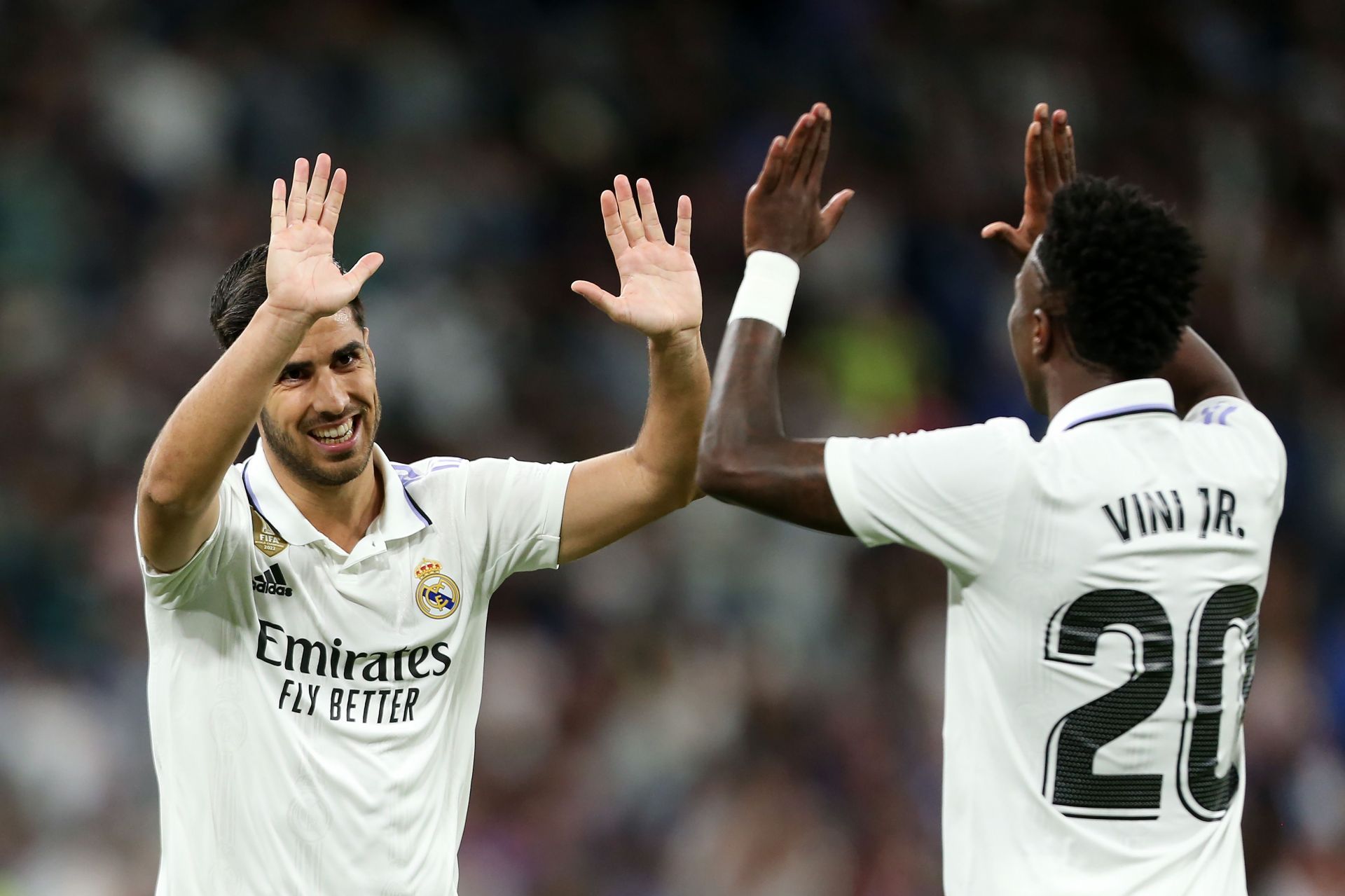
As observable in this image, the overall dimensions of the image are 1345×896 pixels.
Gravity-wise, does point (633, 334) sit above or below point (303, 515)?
above

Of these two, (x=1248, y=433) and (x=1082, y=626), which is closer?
(x=1082, y=626)

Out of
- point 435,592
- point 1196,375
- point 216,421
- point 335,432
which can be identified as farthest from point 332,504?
point 1196,375

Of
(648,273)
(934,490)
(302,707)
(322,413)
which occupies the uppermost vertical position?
(648,273)

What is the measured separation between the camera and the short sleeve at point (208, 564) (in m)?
3.51

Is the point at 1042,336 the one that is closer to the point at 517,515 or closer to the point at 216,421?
the point at 517,515

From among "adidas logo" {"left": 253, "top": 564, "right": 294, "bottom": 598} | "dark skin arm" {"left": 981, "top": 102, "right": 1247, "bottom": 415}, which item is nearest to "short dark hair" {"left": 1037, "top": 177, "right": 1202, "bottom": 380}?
"dark skin arm" {"left": 981, "top": 102, "right": 1247, "bottom": 415}

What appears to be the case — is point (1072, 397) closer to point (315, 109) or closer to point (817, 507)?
point (817, 507)

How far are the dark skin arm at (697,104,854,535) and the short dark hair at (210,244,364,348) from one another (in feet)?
3.38

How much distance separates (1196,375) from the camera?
3.69m

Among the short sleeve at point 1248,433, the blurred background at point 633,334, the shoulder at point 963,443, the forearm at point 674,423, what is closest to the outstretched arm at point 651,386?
the forearm at point 674,423

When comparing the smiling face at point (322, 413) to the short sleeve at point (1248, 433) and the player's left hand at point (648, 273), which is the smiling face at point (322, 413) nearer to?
the player's left hand at point (648, 273)

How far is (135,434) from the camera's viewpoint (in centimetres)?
842

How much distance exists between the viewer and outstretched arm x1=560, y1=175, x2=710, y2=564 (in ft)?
12.7

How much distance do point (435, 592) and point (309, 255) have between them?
873 mm
